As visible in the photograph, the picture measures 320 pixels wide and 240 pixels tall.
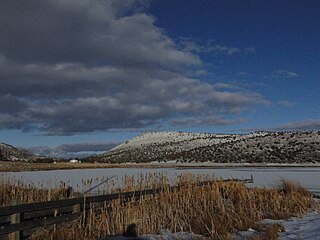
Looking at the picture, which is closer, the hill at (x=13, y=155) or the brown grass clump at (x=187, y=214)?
the brown grass clump at (x=187, y=214)

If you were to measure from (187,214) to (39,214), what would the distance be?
375cm

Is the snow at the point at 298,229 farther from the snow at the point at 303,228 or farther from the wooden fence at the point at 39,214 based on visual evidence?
the wooden fence at the point at 39,214

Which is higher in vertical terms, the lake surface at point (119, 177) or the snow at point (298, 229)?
the lake surface at point (119, 177)

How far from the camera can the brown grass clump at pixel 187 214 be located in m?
8.66

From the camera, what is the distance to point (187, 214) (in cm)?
1057

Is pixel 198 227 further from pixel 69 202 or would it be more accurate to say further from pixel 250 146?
pixel 250 146

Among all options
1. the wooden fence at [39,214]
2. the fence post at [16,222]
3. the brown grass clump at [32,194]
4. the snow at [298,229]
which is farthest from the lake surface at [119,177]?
the fence post at [16,222]

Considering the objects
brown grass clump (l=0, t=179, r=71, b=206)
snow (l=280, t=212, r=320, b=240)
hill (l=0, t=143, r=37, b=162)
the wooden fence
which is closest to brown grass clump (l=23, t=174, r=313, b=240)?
the wooden fence

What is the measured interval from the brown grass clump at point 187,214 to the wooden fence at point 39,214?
172 millimetres

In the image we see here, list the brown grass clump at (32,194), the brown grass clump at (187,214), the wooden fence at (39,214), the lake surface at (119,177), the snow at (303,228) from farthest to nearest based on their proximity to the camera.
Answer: the lake surface at (119,177) < the brown grass clump at (32,194) < the brown grass clump at (187,214) < the snow at (303,228) < the wooden fence at (39,214)

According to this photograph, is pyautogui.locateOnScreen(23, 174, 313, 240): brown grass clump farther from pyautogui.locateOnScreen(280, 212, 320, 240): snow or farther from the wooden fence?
pyautogui.locateOnScreen(280, 212, 320, 240): snow

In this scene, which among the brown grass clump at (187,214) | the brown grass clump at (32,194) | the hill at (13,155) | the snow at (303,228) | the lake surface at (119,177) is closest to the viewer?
the snow at (303,228)

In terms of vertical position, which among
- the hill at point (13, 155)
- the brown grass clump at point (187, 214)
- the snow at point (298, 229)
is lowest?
the snow at point (298, 229)

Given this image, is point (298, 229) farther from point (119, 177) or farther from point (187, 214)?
point (119, 177)
